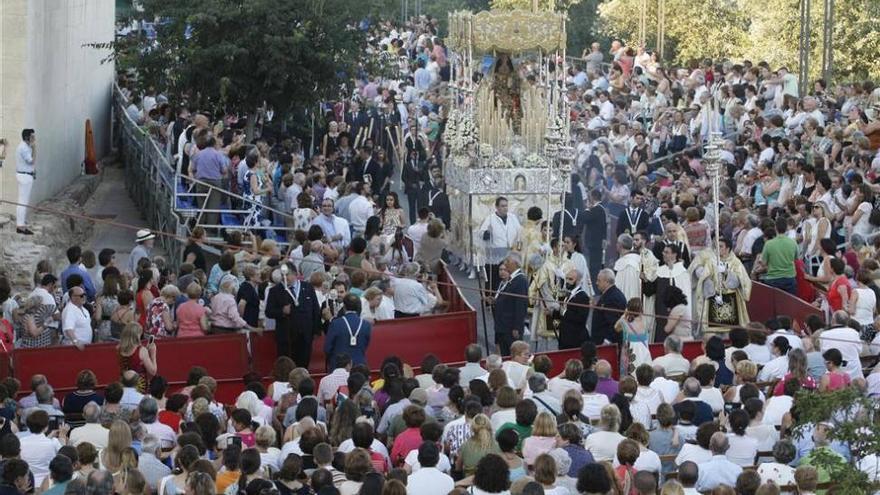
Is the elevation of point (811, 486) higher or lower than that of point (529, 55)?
lower

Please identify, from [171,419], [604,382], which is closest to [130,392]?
[171,419]

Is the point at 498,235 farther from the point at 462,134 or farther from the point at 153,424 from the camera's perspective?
the point at 153,424

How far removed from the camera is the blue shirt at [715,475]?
1440 cm

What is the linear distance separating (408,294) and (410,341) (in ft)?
2.88

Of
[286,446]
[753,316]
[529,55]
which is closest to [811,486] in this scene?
[286,446]

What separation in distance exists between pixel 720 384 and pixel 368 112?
19285 millimetres

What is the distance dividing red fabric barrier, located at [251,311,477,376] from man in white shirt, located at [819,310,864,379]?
4190 millimetres

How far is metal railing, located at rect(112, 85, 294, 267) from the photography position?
2667 cm

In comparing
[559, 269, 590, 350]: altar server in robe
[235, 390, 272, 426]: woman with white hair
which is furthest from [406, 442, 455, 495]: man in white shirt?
[559, 269, 590, 350]: altar server in robe

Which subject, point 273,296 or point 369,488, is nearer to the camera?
point 369,488

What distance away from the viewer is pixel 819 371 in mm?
18156

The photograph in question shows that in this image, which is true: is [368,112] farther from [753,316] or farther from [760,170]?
[753,316]

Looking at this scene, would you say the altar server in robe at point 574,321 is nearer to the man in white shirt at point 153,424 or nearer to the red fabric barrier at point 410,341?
the red fabric barrier at point 410,341

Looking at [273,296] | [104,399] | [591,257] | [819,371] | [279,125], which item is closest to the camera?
[104,399]
